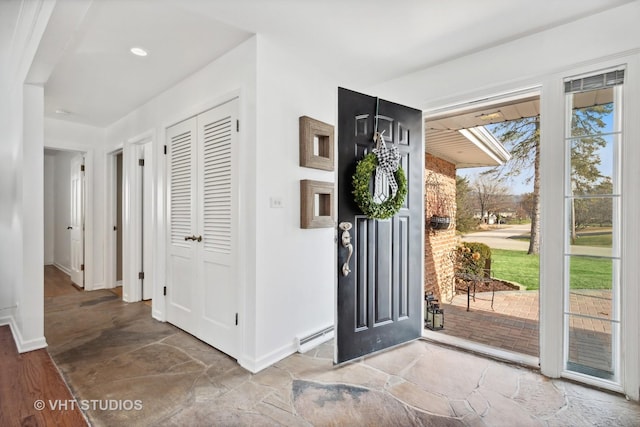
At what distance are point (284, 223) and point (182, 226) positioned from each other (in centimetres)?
123

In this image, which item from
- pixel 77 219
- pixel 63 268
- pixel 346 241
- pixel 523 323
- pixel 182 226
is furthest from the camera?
pixel 63 268

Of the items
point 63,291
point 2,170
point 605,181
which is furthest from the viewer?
point 63,291

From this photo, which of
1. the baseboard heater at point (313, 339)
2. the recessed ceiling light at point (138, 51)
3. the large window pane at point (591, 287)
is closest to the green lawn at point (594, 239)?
the large window pane at point (591, 287)

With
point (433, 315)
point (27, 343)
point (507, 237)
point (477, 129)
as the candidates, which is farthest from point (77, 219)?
point (507, 237)

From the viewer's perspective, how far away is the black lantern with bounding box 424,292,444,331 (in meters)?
3.55

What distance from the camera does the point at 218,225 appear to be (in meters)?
2.85

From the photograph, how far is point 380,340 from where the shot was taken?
278 cm

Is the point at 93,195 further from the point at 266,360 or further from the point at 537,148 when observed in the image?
the point at 537,148

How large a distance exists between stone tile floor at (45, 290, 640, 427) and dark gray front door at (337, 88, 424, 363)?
0.19 m

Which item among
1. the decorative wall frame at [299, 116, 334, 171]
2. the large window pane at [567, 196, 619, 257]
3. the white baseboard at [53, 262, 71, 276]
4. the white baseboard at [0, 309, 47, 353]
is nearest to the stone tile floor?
the white baseboard at [0, 309, 47, 353]

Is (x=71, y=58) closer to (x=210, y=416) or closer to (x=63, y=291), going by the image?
(x=210, y=416)

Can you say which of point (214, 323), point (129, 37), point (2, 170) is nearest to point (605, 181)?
point (214, 323)

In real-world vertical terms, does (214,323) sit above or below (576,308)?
below

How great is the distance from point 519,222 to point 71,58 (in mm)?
6137
